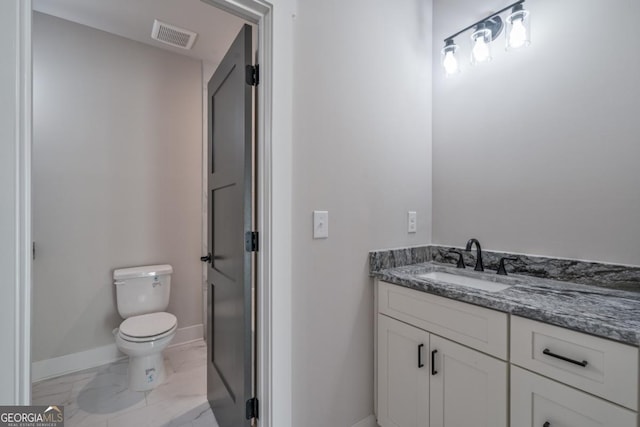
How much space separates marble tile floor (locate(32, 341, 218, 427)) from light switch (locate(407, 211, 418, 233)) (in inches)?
64.2

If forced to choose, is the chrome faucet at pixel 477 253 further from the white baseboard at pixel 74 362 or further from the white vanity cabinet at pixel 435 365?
the white baseboard at pixel 74 362

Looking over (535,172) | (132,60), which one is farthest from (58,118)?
(535,172)

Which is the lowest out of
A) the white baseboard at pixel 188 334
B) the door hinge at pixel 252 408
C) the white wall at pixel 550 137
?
the white baseboard at pixel 188 334

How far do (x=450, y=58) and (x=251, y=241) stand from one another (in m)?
1.53

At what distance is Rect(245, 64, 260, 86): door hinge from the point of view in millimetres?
1267

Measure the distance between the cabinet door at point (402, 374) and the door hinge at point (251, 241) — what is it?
0.75m

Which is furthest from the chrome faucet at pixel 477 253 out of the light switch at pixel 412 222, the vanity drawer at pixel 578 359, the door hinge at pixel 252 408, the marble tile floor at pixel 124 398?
the marble tile floor at pixel 124 398

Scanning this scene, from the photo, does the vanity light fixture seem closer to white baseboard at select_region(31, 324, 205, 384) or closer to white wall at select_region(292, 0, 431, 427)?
white wall at select_region(292, 0, 431, 427)

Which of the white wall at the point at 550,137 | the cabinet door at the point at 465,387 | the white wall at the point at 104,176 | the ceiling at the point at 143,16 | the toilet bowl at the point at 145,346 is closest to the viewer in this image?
the cabinet door at the point at 465,387

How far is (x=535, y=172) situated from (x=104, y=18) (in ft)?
9.96

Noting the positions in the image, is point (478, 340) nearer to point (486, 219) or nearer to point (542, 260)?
point (542, 260)

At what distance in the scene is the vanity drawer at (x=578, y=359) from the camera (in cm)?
75

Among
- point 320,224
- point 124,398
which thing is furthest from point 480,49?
point 124,398
